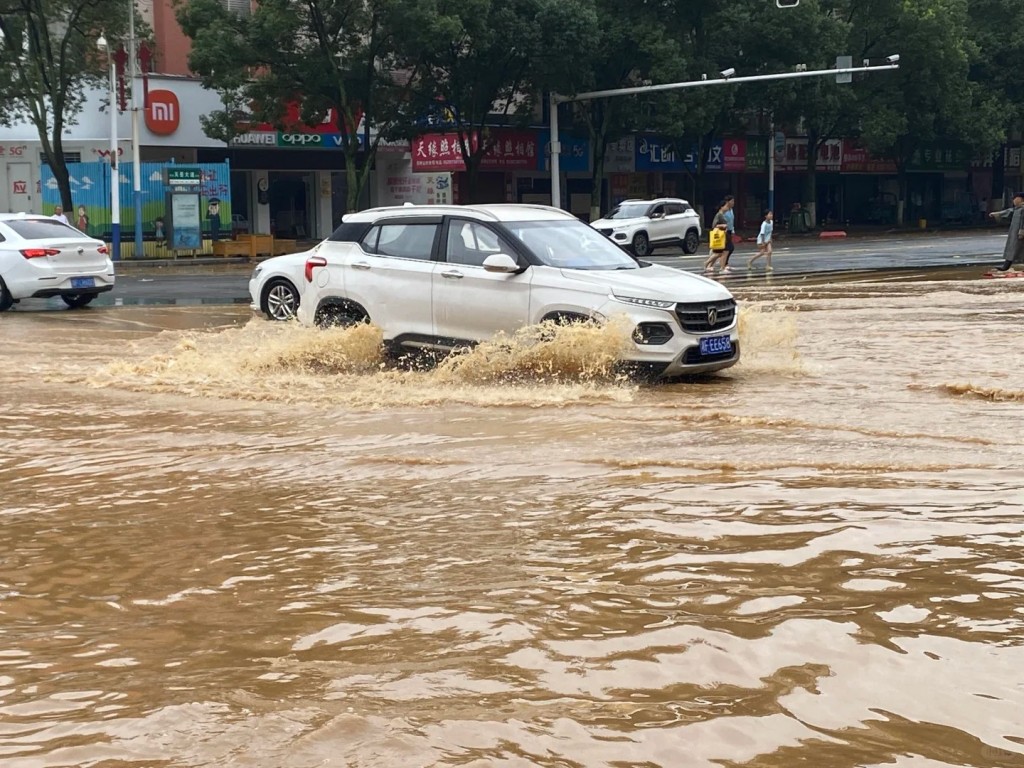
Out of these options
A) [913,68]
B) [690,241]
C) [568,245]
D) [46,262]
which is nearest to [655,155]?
[913,68]

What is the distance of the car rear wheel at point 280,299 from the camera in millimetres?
15391

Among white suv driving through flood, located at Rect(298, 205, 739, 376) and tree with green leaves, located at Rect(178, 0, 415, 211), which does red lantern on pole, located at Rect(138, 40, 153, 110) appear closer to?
tree with green leaves, located at Rect(178, 0, 415, 211)

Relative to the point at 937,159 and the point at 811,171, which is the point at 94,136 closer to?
the point at 811,171

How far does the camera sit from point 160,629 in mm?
4906

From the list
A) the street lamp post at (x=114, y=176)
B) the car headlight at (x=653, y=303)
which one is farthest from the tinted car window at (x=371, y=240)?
the street lamp post at (x=114, y=176)

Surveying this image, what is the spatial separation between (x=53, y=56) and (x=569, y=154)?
2241cm

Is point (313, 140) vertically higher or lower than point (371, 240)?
higher

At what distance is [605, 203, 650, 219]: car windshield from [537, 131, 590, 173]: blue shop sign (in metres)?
14.0

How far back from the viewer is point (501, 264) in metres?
11.4

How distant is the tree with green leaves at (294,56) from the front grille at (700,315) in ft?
88.3

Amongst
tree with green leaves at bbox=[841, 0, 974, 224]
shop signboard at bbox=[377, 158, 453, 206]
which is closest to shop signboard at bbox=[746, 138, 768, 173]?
tree with green leaves at bbox=[841, 0, 974, 224]

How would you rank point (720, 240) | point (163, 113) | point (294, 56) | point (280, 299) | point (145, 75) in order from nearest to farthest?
1. point (280, 299)
2. point (720, 240)
3. point (294, 56)
4. point (145, 75)
5. point (163, 113)

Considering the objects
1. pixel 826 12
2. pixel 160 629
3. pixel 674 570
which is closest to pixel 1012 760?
pixel 674 570

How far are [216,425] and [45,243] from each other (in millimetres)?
11581
